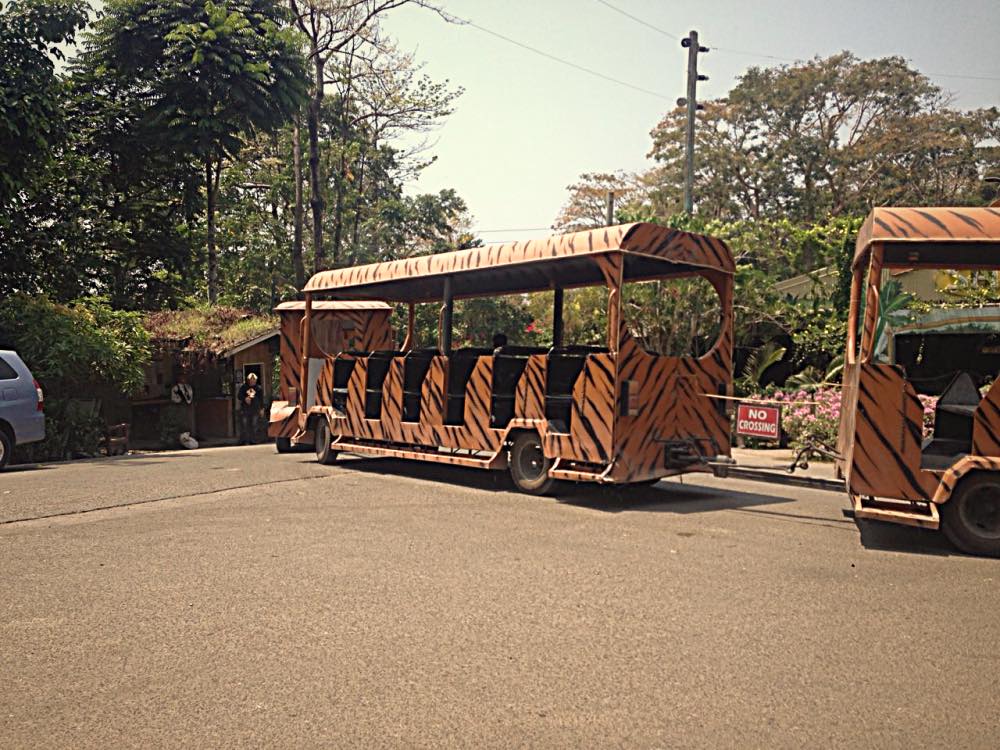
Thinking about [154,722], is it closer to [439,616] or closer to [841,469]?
[439,616]

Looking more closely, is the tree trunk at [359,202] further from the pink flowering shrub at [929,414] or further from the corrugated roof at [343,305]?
the pink flowering shrub at [929,414]

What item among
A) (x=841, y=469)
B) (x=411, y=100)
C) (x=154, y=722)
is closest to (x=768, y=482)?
(x=841, y=469)

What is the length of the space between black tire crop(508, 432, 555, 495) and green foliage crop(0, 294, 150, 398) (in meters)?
10.5

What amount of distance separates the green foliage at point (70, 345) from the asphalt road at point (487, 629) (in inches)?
338

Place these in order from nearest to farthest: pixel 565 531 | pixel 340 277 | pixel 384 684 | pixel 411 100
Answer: pixel 384 684
pixel 565 531
pixel 340 277
pixel 411 100

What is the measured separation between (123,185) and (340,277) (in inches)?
558

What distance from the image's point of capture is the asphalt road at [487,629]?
4.22 metres

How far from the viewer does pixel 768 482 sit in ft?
42.8

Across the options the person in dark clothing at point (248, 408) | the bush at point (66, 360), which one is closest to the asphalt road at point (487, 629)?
the bush at point (66, 360)

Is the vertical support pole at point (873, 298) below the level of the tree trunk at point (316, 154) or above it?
below

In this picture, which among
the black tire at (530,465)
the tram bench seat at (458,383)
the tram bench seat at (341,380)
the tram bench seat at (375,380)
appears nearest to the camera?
the black tire at (530,465)

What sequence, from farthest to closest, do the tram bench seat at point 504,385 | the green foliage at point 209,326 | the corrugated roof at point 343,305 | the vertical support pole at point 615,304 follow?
the green foliage at point 209,326, the corrugated roof at point 343,305, the tram bench seat at point 504,385, the vertical support pole at point 615,304

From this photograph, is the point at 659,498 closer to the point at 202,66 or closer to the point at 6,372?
the point at 6,372

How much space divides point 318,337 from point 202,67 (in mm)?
10667
